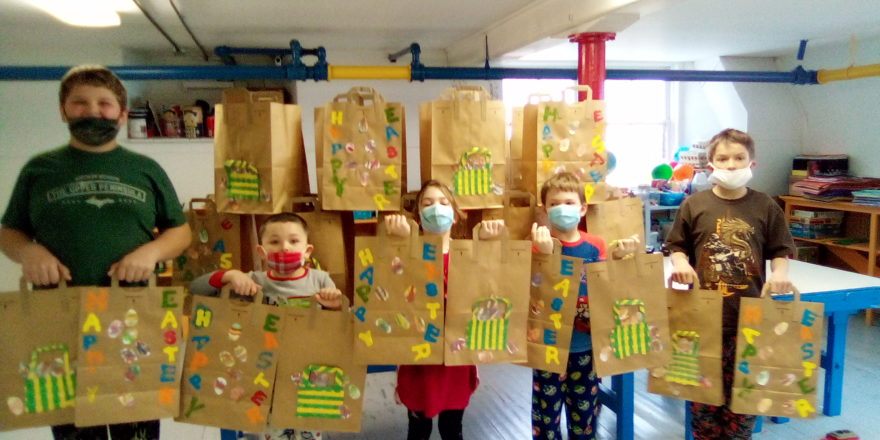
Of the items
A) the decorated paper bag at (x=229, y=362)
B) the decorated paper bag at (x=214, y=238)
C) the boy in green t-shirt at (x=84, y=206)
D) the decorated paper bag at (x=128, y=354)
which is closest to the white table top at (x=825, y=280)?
the decorated paper bag at (x=229, y=362)

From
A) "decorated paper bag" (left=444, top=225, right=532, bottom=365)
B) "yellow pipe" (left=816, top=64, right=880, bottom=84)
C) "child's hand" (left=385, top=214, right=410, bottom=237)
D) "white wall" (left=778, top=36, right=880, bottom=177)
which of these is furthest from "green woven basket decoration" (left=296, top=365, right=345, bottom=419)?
"white wall" (left=778, top=36, right=880, bottom=177)

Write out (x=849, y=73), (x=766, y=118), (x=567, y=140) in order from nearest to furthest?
(x=567, y=140), (x=849, y=73), (x=766, y=118)

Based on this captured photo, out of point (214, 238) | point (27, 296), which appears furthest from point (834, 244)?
point (27, 296)

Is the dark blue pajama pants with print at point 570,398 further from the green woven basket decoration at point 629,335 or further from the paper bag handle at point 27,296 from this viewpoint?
the paper bag handle at point 27,296

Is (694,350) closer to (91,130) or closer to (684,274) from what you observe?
(684,274)

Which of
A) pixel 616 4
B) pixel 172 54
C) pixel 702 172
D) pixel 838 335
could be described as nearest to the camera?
pixel 616 4

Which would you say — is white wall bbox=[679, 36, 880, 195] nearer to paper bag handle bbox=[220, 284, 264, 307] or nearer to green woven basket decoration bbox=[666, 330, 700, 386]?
green woven basket decoration bbox=[666, 330, 700, 386]

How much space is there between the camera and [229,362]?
159 centimetres

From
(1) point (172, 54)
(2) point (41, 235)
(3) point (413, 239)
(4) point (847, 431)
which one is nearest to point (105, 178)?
(2) point (41, 235)

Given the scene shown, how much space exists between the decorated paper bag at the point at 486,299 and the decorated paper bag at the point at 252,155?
786 millimetres

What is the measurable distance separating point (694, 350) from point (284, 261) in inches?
51.6

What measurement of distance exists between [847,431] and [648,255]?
5.79ft

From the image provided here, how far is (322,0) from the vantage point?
3045 mm

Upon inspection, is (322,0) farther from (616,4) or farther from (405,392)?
(405,392)
